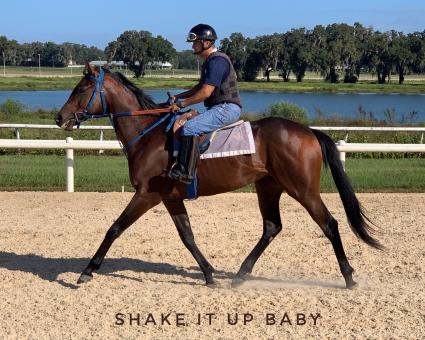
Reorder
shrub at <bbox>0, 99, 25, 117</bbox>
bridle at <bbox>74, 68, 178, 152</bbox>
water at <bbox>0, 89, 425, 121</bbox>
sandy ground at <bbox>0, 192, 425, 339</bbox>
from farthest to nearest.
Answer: water at <bbox>0, 89, 425, 121</bbox> < shrub at <bbox>0, 99, 25, 117</bbox> < bridle at <bbox>74, 68, 178, 152</bbox> < sandy ground at <bbox>0, 192, 425, 339</bbox>

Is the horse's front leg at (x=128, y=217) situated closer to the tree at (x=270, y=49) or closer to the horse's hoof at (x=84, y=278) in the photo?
the horse's hoof at (x=84, y=278)

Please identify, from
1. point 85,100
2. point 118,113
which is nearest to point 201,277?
point 118,113

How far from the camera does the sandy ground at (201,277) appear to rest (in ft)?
18.0

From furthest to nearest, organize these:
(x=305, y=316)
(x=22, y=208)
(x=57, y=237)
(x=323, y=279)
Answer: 1. (x=22, y=208)
2. (x=57, y=237)
3. (x=323, y=279)
4. (x=305, y=316)

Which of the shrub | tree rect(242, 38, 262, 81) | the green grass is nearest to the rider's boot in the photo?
the green grass

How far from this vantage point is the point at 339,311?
18.9 feet

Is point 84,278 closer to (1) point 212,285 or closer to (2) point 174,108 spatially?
(1) point 212,285

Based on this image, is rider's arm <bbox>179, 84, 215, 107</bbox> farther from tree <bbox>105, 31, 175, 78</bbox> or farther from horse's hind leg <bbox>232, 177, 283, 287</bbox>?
tree <bbox>105, 31, 175, 78</bbox>

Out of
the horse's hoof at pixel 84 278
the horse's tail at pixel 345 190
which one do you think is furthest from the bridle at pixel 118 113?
the horse's tail at pixel 345 190

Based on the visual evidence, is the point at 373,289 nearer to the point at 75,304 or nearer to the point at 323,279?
the point at 323,279

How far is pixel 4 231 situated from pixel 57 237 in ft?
2.58

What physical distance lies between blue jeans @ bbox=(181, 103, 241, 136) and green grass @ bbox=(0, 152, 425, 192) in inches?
241

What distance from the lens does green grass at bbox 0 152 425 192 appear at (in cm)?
1282

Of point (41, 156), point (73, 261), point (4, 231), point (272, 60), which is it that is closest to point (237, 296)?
point (73, 261)
